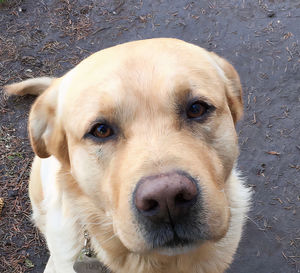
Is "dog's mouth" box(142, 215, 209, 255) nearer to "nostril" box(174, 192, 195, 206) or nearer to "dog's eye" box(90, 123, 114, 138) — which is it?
"nostril" box(174, 192, 195, 206)

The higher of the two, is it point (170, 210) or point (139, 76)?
point (139, 76)

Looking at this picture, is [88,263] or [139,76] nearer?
[139,76]

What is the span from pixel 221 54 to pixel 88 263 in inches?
136

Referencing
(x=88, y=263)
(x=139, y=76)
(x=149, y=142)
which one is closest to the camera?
(x=149, y=142)

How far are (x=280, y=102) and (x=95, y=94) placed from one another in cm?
310

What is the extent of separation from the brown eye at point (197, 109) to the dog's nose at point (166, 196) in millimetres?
538

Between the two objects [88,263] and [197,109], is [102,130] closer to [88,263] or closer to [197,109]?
[197,109]

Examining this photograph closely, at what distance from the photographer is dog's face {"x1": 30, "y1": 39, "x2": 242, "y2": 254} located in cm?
195

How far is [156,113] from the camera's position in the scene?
222cm

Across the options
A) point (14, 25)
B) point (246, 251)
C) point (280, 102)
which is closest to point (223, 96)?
point (246, 251)

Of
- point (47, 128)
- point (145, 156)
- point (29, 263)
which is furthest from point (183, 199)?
point (29, 263)

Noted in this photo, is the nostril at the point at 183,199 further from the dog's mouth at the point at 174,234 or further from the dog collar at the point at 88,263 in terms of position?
the dog collar at the point at 88,263

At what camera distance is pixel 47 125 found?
9.19 feet

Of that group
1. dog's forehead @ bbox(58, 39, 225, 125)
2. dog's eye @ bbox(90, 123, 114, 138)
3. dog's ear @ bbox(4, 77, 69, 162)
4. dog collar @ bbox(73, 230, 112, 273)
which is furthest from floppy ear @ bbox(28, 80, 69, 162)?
dog collar @ bbox(73, 230, 112, 273)
